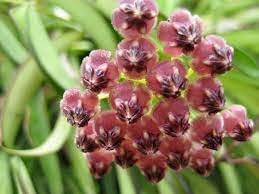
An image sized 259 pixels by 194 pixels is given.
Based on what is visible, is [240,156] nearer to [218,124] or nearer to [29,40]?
[218,124]

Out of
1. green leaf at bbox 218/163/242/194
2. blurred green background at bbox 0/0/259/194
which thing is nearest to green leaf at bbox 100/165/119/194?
blurred green background at bbox 0/0/259/194

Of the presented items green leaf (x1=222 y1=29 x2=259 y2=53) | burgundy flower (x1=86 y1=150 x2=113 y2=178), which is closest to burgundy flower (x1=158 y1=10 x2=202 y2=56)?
burgundy flower (x1=86 y1=150 x2=113 y2=178)

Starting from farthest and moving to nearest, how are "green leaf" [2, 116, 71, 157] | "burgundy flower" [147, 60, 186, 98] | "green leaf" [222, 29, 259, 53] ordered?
"green leaf" [222, 29, 259, 53] < "green leaf" [2, 116, 71, 157] < "burgundy flower" [147, 60, 186, 98]

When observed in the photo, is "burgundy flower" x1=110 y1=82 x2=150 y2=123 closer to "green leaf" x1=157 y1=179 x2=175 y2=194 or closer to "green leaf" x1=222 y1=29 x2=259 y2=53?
"green leaf" x1=157 y1=179 x2=175 y2=194

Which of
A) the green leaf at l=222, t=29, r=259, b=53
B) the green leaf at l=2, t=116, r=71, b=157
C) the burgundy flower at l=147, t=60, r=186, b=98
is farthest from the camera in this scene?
the green leaf at l=222, t=29, r=259, b=53

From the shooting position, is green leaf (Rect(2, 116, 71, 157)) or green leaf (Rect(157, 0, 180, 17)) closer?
green leaf (Rect(2, 116, 71, 157))

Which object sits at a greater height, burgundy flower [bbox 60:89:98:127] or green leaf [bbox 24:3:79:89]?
burgundy flower [bbox 60:89:98:127]


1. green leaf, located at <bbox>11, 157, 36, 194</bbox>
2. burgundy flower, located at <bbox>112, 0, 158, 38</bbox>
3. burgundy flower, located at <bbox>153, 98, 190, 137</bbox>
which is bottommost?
green leaf, located at <bbox>11, 157, 36, 194</bbox>

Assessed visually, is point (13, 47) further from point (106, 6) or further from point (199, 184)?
point (199, 184)

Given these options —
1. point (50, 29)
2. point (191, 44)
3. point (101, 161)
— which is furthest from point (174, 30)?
point (50, 29)

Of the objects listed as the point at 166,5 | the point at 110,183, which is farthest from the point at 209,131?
A: the point at 166,5
